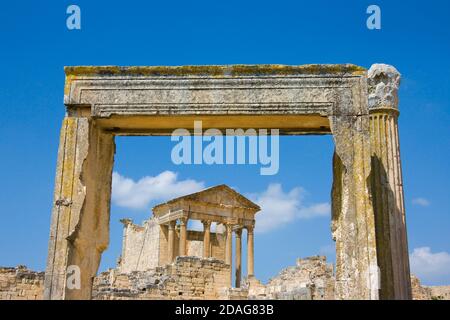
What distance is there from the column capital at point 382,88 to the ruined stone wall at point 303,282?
9229 millimetres

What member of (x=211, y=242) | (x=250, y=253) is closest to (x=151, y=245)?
(x=211, y=242)

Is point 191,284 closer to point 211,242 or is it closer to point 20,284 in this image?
point 20,284

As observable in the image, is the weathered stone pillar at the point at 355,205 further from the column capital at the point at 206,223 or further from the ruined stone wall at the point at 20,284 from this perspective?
the column capital at the point at 206,223

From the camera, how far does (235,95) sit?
8945 mm

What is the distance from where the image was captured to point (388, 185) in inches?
351

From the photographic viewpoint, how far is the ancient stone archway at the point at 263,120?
851 centimetres

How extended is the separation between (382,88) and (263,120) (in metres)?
1.87

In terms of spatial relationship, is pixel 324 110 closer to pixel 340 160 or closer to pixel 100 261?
pixel 340 160

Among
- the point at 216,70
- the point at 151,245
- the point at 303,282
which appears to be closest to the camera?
the point at 216,70

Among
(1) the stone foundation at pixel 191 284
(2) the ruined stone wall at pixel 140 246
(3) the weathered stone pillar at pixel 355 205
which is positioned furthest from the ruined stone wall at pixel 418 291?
(2) the ruined stone wall at pixel 140 246

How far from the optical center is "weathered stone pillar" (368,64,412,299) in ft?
28.1
